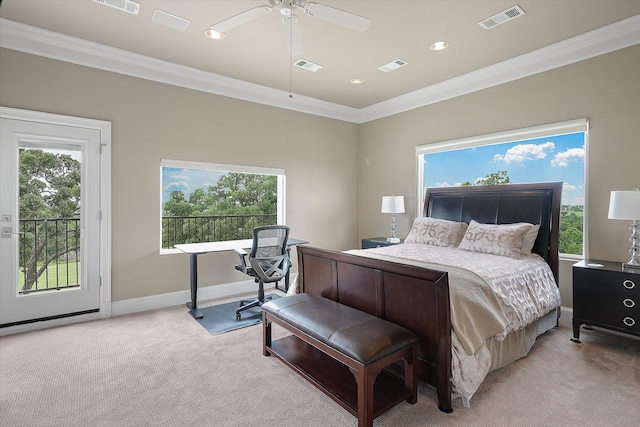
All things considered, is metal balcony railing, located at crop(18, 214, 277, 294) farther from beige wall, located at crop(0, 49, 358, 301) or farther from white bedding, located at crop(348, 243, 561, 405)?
white bedding, located at crop(348, 243, 561, 405)

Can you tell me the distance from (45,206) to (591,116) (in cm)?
560

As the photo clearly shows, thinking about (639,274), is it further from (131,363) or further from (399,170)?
(131,363)

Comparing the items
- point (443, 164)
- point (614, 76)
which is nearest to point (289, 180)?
point (443, 164)

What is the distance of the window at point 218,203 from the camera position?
199 inches

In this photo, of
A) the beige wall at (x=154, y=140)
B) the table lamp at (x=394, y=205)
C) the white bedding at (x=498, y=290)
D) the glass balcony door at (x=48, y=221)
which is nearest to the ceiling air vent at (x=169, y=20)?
the beige wall at (x=154, y=140)

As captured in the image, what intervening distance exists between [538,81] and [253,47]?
3.15m

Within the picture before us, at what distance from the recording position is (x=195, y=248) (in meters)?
3.88

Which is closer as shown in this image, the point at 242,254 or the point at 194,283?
the point at 242,254

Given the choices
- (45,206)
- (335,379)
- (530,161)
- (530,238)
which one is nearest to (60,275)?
(45,206)

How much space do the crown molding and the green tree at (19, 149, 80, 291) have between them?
1.05m

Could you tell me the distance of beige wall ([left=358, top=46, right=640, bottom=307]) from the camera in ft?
10.4

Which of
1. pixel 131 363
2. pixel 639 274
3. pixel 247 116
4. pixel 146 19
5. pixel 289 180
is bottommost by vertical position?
pixel 131 363

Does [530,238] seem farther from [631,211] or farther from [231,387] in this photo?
[231,387]

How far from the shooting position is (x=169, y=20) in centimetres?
300
